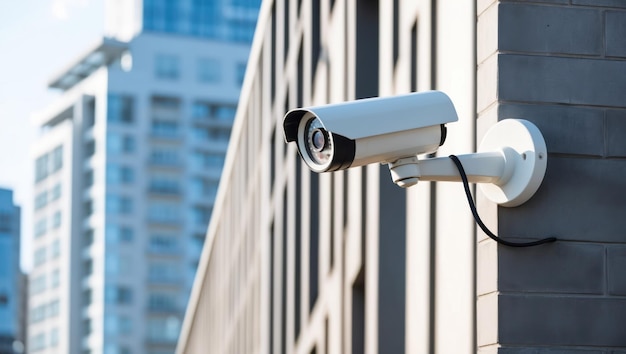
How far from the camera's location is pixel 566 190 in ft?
19.4

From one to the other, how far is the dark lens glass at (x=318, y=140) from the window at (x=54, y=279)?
128m

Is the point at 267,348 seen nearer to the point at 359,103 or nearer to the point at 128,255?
the point at 359,103

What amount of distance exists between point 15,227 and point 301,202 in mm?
146924

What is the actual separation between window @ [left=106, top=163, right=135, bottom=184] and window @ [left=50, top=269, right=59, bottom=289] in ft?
38.3

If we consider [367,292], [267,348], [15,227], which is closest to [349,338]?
[367,292]

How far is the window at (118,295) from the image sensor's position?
4811 inches

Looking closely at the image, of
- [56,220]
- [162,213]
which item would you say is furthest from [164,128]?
[56,220]

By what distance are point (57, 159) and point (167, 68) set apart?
615 inches

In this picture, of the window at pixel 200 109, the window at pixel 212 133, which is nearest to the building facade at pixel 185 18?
the window at pixel 212 133

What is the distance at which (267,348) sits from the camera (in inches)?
862

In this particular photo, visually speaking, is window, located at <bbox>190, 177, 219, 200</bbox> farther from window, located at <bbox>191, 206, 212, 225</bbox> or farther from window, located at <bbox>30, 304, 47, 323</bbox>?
window, located at <bbox>30, 304, 47, 323</bbox>

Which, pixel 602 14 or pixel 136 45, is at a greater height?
pixel 136 45

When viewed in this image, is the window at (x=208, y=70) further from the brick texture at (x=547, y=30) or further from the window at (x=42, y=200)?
the brick texture at (x=547, y=30)

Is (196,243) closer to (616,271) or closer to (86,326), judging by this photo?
(86,326)
